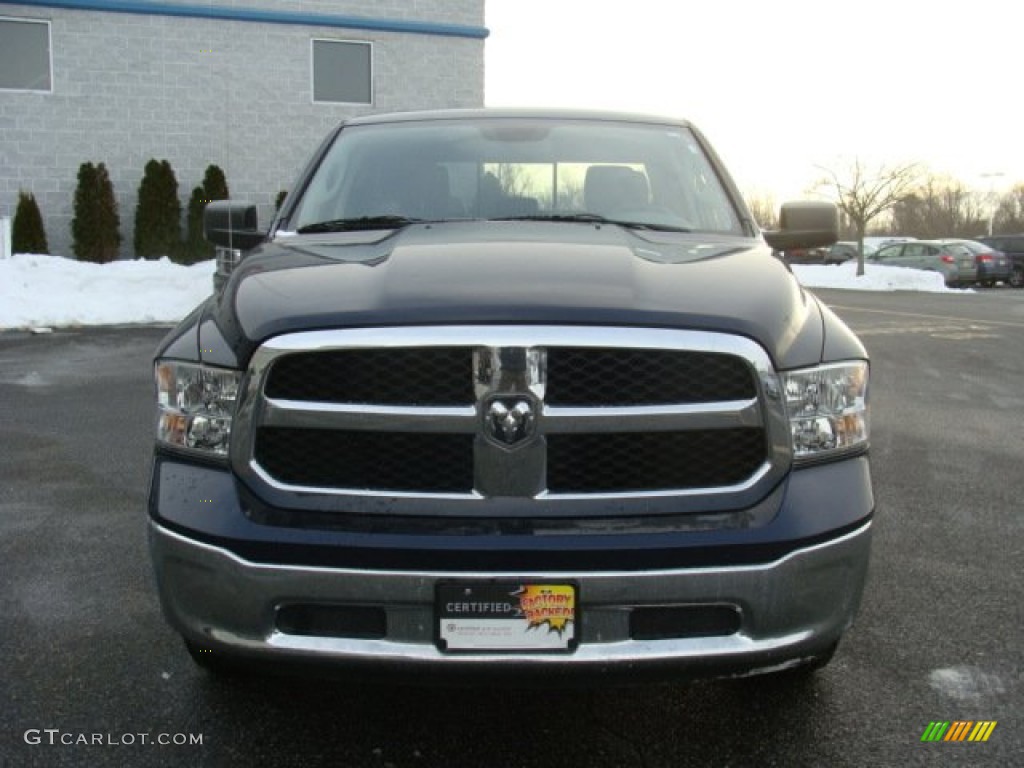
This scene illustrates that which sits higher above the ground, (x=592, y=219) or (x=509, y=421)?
(x=592, y=219)

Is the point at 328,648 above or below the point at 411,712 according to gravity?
above

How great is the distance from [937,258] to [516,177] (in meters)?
31.2

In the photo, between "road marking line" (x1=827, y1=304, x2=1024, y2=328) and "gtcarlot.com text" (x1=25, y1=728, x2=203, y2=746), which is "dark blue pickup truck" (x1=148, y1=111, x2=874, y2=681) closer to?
"gtcarlot.com text" (x1=25, y1=728, x2=203, y2=746)

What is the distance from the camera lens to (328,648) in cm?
219

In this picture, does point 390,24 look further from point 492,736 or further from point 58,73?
point 492,736

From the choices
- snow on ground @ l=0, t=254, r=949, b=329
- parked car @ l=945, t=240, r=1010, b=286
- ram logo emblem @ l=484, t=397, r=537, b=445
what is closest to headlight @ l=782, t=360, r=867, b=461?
ram logo emblem @ l=484, t=397, r=537, b=445

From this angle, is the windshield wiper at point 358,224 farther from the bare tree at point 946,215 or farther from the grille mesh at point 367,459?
the bare tree at point 946,215

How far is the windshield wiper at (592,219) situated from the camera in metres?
3.44

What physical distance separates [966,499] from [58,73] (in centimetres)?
1764

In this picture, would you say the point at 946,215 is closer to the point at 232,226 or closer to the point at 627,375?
the point at 232,226

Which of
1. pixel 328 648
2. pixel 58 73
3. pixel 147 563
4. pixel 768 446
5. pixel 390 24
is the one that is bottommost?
pixel 147 563

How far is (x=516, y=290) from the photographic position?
235 cm

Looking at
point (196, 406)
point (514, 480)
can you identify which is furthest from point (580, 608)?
point (196, 406)

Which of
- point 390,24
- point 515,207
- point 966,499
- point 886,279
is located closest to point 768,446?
point 515,207
